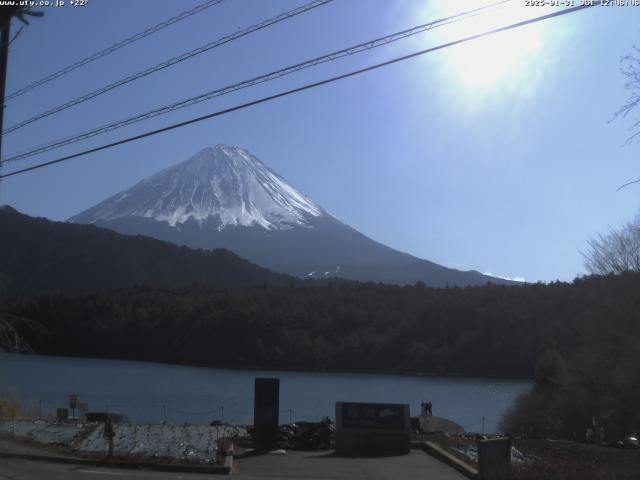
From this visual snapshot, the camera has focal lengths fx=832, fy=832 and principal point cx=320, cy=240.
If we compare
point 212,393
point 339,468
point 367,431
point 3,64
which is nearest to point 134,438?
point 339,468

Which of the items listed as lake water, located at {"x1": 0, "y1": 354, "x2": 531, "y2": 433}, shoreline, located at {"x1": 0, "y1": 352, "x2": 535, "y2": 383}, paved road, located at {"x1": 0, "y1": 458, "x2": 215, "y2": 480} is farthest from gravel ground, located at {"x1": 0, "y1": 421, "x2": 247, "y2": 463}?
shoreline, located at {"x1": 0, "y1": 352, "x2": 535, "y2": 383}

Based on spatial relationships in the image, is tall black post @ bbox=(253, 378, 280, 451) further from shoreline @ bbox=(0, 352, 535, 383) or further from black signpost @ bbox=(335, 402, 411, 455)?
shoreline @ bbox=(0, 352, 535, 383)

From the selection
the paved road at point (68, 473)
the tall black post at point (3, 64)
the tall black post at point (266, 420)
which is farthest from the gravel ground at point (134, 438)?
the tall black post at point (3, 64)

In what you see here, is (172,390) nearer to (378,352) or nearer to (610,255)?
(610,255)

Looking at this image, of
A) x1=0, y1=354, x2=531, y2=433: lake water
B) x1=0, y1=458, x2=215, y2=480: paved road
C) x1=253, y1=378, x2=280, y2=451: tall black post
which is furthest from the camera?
x1=0, y1=354, x2=531, y2=433: lake water

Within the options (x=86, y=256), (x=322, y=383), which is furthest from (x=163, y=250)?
(x=322, y=383)

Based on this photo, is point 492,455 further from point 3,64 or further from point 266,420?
point 3,64

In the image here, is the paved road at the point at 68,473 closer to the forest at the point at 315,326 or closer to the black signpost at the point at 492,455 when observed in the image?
the black signpost at the point at 492,455
